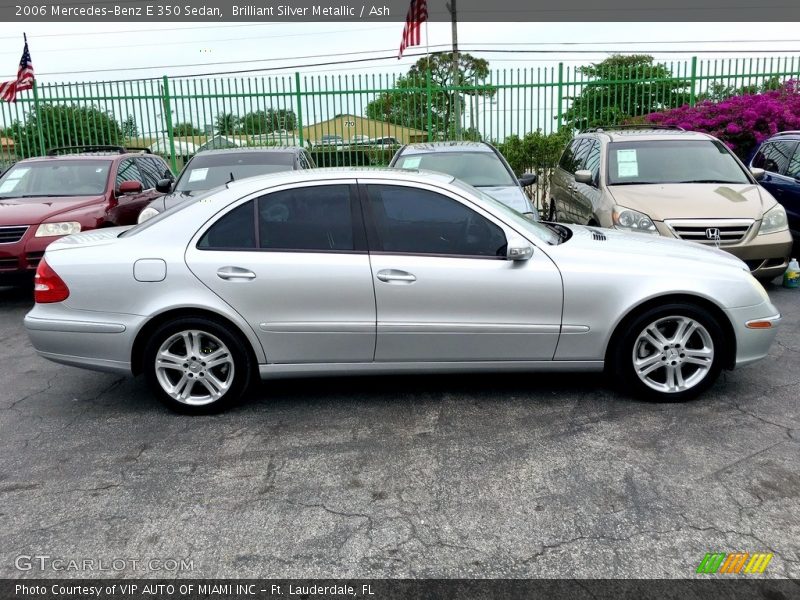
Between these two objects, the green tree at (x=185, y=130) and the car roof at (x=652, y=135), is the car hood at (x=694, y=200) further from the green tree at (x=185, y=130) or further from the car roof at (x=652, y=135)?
→ the green tree at (x=185, y=130)

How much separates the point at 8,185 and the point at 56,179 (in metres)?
0.59

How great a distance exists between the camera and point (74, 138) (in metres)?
15.9

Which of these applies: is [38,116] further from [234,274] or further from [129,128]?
[234,274]

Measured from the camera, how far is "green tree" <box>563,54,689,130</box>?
48.7ft

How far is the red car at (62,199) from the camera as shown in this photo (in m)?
7.84

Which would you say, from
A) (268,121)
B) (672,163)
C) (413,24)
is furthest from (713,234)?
(413,24)

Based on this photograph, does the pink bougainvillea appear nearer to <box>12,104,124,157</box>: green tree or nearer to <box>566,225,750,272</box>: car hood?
<box>566,225,750,272</box>: car hood

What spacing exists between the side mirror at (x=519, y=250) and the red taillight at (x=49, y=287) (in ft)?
9.17

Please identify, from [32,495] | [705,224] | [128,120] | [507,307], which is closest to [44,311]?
[32,495]

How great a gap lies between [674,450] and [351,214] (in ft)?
7.81

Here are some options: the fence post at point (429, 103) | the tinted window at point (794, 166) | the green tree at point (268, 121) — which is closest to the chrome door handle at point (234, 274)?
the tinted window at point (794, 166)

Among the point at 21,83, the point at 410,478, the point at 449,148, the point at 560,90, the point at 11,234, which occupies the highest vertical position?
the point at 21,83

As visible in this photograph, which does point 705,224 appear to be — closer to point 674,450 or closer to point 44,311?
point 674,450

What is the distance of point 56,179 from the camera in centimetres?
927
